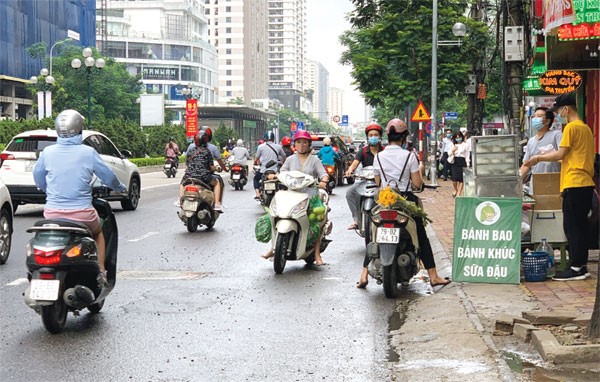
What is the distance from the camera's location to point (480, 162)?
11.0 meters

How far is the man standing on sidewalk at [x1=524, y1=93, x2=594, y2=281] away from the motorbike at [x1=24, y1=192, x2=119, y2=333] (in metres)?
4.83

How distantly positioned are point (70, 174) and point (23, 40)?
8306 cm

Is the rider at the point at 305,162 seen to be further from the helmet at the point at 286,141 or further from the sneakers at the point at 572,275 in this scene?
the helmet at the point at 286,141

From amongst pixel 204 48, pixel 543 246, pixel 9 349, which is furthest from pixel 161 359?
pixel 204 48

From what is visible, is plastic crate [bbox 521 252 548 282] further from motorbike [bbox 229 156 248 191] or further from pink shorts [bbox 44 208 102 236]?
motorbike [bbox 229 156 248 191]

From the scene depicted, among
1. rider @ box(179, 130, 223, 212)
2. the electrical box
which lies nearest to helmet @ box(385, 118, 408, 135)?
rider @ box(179, 130, 223, 212)

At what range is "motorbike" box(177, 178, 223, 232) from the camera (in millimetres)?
16938

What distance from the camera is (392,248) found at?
31.9ft

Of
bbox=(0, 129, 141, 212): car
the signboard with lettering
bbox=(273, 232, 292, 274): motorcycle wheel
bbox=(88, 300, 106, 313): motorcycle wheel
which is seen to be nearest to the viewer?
bbox=(88, 300, 106, 313): motorcycle wheel

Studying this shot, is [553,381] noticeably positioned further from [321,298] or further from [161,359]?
[321,298]

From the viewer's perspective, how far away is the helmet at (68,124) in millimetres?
8164

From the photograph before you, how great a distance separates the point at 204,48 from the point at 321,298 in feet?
497

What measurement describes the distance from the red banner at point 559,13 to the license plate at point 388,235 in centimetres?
362

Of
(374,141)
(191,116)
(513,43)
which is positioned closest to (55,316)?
(374,141)
